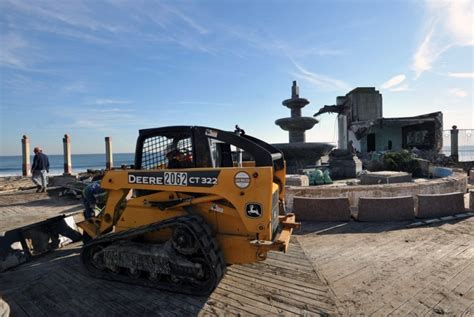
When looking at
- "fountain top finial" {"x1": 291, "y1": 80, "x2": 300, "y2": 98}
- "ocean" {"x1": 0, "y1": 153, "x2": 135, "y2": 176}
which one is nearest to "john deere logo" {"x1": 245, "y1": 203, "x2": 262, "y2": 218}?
"fountain top finial" {"x1": 291, "y1": 80, "x2": 300, "y2": 98}

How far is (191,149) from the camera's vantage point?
4.10 metres

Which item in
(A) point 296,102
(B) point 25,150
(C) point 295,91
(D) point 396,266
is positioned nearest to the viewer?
(D) point 396,266

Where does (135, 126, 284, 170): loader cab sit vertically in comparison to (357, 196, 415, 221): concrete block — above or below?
above

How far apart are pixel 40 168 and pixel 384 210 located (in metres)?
12.7

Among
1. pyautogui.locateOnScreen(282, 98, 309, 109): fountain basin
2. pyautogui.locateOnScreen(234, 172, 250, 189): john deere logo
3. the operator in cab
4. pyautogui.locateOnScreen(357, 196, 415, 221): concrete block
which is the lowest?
pyautogui.locateOnScreen(357, 196, 415, 221): concrete block

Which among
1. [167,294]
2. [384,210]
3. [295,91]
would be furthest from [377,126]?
[167,294]

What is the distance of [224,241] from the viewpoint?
3773 millimetres

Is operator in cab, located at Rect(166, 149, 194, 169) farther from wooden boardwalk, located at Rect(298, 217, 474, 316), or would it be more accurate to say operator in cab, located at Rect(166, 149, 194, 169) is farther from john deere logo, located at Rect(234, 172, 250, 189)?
wooden boardwalk, located at Rect(298, 217, 474, 316)

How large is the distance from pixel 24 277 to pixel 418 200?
26.5 feet

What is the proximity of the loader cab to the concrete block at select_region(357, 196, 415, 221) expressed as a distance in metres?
3.23

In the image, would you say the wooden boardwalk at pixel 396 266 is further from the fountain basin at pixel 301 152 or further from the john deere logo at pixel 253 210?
the fountain basin at pixel 301 152

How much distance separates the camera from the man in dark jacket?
11.5 m

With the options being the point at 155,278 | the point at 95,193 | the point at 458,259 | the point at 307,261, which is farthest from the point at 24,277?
the point at 458,259

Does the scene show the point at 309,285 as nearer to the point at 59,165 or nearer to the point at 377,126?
the point at 377,126
